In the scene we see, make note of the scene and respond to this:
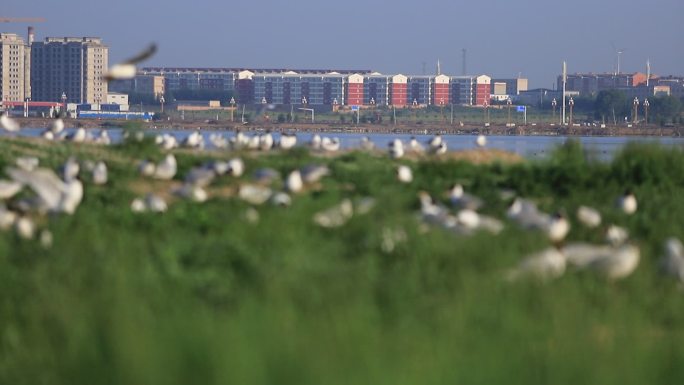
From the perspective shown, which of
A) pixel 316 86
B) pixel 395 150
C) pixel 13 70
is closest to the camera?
pixel 395 150

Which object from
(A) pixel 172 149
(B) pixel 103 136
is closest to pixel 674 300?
(A) pixel 172 149

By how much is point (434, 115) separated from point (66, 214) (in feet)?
421

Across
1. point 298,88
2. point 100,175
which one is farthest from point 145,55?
point 298,88

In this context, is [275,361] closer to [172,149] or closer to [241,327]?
[241,327]

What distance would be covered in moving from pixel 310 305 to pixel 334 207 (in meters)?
3.10

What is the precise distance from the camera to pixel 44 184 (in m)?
9.73

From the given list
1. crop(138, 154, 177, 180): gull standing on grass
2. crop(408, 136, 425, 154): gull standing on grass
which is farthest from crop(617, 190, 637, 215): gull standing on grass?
crop(408, 136, 425, 154): gull standing on grass

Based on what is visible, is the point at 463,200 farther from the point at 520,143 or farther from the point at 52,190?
the point at 520,143

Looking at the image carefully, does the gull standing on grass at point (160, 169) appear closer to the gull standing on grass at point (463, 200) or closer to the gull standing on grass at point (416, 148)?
the gull standing on grass at point (463, 200)

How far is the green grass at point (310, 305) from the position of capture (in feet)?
18.0

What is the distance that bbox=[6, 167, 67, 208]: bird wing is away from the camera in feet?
31.4

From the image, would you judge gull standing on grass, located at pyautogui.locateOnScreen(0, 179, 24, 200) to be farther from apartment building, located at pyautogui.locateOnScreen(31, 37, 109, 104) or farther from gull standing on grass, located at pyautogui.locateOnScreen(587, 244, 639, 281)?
apartment building, located at pyautogui.locateOnScreen(31, 37, 109, 104)

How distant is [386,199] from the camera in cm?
958

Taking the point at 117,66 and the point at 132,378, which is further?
the point at 117,66
